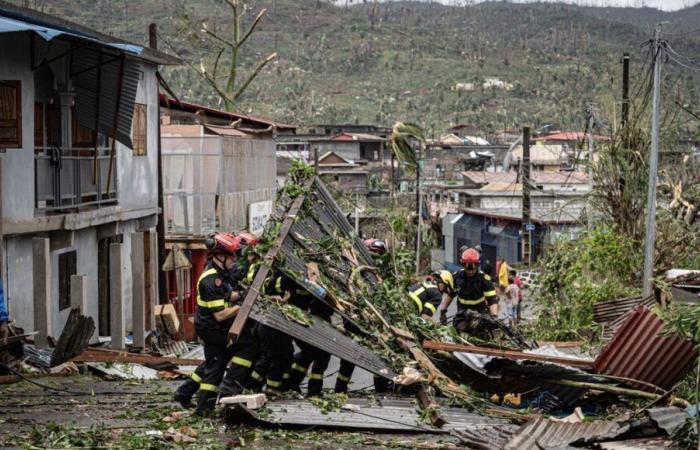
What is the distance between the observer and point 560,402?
1135cm

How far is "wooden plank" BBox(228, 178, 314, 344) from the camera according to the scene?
30.8ft

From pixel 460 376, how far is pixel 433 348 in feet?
1.93

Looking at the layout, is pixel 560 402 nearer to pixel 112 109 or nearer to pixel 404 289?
pixel 404 289

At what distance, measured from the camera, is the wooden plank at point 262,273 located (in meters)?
9.40

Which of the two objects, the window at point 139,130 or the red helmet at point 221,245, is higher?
the window at point 139,130

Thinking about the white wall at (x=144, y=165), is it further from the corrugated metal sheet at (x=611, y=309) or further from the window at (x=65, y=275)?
the corrugated metal sheet at (x=611, y=309)

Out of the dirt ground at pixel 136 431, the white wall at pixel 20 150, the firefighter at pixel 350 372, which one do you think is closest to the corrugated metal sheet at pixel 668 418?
the dirt ground at pixel 136 431

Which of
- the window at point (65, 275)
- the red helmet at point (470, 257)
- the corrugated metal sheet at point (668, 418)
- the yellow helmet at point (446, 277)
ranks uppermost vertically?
the red helmet at point (470, 257)

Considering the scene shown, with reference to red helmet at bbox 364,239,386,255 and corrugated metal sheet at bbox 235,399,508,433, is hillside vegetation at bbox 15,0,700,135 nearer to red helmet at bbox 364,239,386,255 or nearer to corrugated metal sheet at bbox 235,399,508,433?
red helmet at bbox 364,239,386,255

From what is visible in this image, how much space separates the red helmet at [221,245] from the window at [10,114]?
8.29m

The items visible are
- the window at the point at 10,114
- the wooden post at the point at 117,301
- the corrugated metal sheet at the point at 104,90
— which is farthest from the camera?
the wooden post at the point at 117,301

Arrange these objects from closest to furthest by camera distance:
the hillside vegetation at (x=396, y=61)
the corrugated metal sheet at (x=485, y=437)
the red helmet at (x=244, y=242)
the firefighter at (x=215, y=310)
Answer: the corrugated metal sheet at (x=485, y=437), the firefighter at (x=215, y=310), the red helmet at (x=244, y=242), the hillside vegetation at (x=396, y=61)

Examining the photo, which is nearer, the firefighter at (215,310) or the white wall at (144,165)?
the firefighter at (215,310)

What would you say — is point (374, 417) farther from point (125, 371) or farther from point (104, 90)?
point (104, 90)
